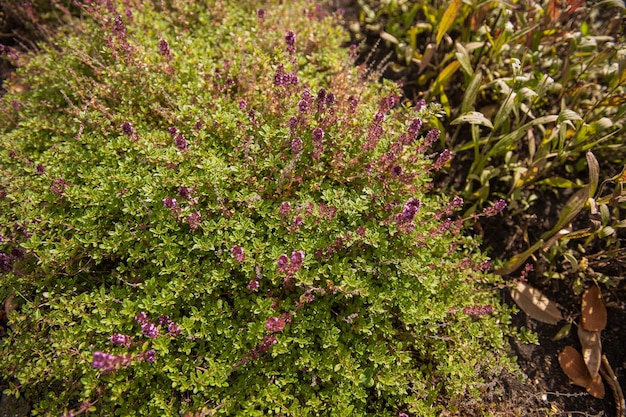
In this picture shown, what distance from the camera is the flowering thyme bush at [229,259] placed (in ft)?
7.92

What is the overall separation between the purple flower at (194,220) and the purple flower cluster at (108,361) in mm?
742

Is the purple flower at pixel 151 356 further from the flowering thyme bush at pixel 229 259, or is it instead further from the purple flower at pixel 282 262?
the purple flower at pixel 282 262

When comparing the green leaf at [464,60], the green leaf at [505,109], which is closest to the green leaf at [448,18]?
the green leaf at [464,60]

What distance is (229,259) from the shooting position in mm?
2506

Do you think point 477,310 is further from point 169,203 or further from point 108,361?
point 108,361

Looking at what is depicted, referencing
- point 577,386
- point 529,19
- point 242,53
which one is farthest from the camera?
point 529,19

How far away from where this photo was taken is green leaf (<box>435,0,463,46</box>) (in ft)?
12.4

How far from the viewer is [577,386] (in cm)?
316

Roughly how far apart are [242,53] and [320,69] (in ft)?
2.20

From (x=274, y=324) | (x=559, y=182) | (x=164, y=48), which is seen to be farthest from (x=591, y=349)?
(x=164, y=48)

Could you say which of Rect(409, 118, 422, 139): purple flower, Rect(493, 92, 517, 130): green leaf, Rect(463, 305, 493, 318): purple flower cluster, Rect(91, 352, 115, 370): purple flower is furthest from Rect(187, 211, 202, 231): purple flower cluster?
Rect(493, 92, 517, 130): green leaf

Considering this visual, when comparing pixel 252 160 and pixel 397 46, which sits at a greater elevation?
pixel 397 46

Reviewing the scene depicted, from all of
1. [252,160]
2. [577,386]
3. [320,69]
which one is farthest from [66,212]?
[577,386]

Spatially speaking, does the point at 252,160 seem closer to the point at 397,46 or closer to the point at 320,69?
the point at 320,69
